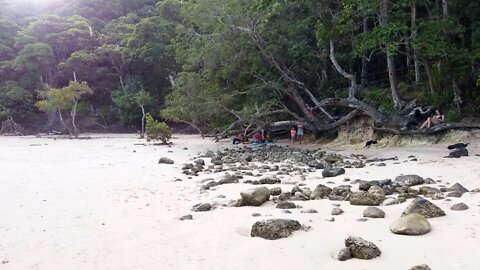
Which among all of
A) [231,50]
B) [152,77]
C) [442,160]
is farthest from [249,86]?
[152,77]

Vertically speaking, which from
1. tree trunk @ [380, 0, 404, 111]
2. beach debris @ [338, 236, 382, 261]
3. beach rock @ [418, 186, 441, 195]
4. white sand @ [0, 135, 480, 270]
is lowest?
white sand @ [0, 135, 480, 270]

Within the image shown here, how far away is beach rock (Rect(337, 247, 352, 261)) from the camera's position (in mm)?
3539

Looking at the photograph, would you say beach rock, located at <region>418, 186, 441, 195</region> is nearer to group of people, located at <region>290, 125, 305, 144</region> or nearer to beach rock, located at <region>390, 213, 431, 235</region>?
beach rock, located at <region>390, 213, 431, 235</region>

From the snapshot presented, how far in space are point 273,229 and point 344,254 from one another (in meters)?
0.88

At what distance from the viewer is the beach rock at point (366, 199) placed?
5.52m

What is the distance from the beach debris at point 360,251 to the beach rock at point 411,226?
0.60 metres

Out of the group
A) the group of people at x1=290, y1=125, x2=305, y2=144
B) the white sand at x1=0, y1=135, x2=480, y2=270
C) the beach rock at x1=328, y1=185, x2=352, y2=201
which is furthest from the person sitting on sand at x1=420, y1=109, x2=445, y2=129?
A: the beach rock at x1=328, y1=185, x2=352, y2=201

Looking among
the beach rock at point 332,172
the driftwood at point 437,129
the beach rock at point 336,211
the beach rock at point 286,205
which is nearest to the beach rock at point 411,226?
the beach rock at point 336,211

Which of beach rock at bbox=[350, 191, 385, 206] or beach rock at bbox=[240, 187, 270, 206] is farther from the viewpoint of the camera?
beach rock at bbox=[240, 187, 270, 206]

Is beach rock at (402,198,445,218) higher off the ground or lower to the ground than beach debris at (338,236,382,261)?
higher

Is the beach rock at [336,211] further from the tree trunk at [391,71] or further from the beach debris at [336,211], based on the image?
the tree trunk at [391,71]

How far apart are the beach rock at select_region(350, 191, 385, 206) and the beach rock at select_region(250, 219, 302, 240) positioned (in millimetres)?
1516

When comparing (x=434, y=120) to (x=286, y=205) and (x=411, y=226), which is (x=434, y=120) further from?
(x=411, y=226)

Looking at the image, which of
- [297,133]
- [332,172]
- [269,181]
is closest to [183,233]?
[269,181]
